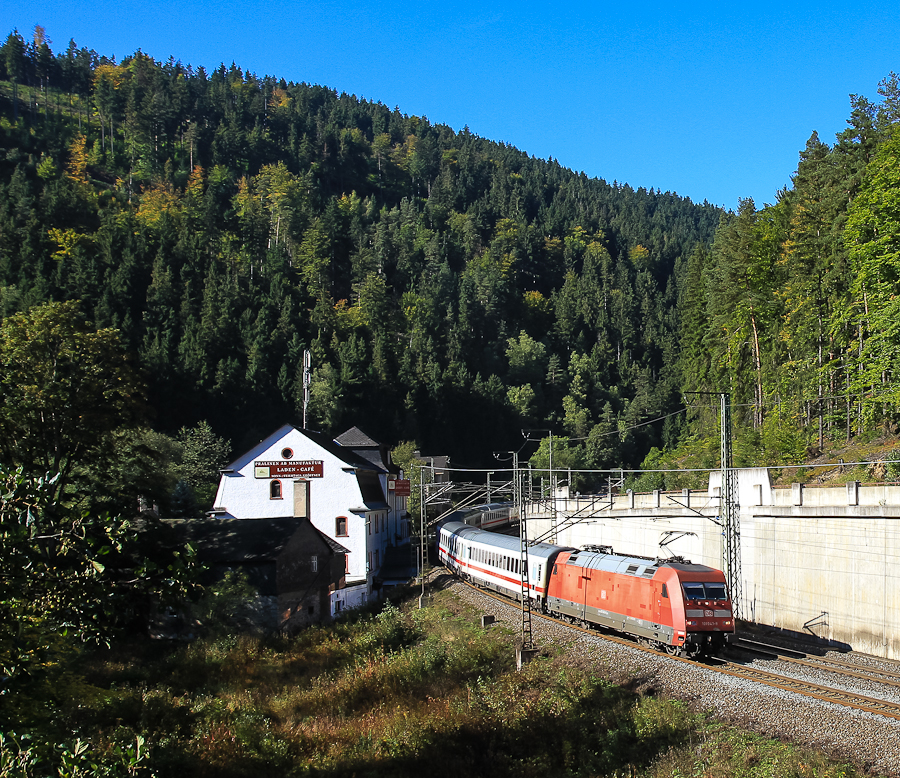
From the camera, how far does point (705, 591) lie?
73.9ft

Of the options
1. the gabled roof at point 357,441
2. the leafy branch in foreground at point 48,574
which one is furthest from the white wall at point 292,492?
the leafy branch in foreground at point 48,574

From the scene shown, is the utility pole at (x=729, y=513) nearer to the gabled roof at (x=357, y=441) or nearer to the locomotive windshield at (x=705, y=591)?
the locomotive windshield at (x=705, y=591)

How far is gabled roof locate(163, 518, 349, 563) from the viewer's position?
34.2 meters

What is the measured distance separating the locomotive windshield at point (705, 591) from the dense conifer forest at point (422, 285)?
43.1ft

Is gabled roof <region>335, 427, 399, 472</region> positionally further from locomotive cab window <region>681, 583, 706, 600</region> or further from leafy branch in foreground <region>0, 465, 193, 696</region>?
leafy branch in foreground <region>0, 465, 193, 696</region>

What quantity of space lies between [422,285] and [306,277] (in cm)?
2241

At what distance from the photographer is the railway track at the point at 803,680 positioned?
1723 centimetres

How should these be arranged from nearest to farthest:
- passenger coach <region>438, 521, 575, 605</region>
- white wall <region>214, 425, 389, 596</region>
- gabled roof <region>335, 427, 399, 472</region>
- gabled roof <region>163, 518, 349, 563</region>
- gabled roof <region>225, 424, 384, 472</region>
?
passenger coach <region>438, 521, 575, 605</region> → gabled roof <region>163, 518, 349, 563</region> → white wall <region>214, 425, 389, 596</region> → gabled roof <region>225, 424, 384, 472</region> → gabled roof <region>335, 427, 399, 472</region>

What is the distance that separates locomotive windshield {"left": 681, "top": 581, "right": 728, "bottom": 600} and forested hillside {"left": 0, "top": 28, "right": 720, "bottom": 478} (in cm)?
4523

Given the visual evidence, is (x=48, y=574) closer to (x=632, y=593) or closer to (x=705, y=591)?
(x=705, y=591)

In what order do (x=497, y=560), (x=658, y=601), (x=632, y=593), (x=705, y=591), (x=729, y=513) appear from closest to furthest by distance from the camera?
(x=705, y=591) < (x=658, y=601) < (x=632, y=593) < (x=729, y=513) < (x=497, y=560)

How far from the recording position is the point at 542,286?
171 m

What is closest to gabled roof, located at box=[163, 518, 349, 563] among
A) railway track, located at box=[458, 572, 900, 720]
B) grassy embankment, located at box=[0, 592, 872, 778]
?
grassy embankment, located at box=[0, 592, 872, 778]

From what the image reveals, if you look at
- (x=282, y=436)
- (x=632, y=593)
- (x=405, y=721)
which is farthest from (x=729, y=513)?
(x=282, y=436)
